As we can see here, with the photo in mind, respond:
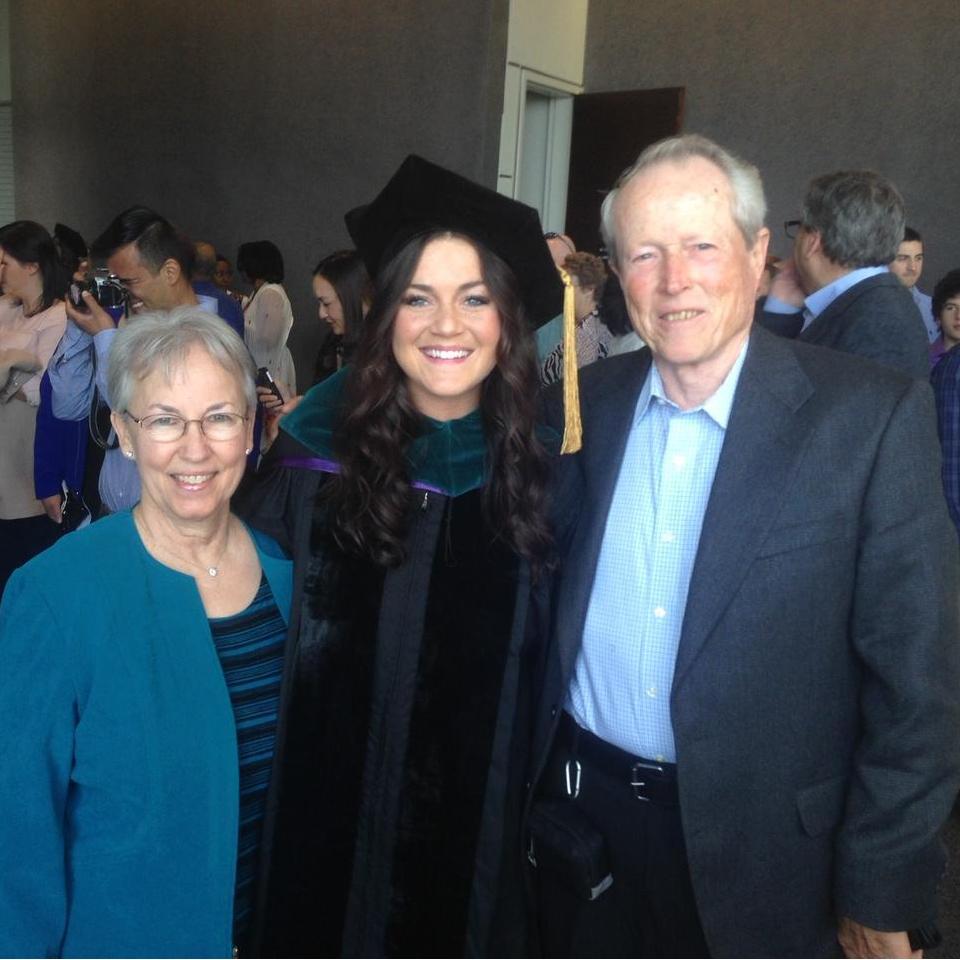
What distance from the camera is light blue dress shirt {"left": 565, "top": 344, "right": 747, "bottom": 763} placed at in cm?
159

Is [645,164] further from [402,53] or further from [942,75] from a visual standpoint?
[402,53]

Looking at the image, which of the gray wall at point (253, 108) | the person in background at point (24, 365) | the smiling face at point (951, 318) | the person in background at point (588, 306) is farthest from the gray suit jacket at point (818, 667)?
the gray wall at point (253, 108)

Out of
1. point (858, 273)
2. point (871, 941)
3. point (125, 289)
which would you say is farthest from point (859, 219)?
point (125, 289)

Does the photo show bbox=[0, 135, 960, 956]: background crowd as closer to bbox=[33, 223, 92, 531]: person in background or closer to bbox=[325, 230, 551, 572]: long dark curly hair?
bbox=[325, 230, 551, 572]: long dark curly hair

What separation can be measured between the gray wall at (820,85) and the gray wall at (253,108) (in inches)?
52.5

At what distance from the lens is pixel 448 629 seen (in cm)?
177

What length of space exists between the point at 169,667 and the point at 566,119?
6736 millimetres

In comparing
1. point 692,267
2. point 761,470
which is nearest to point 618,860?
point 761,470

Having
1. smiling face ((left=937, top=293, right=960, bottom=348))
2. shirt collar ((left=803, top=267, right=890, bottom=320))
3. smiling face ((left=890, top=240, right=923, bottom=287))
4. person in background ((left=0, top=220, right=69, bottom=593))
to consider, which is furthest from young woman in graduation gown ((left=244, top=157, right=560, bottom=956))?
smiling face ((left=890, top=240, right=923, bottom=287))

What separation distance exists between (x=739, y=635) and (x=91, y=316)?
2327 millimetres

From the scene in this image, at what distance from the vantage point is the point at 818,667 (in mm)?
1504

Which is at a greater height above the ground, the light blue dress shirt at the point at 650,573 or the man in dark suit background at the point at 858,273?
the man in dark suit background at the point at 858,273

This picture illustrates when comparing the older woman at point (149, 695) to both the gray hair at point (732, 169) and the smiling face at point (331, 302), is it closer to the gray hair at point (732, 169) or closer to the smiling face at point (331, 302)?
the gray hair at point (732, 169)

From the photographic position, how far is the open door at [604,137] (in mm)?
6641
